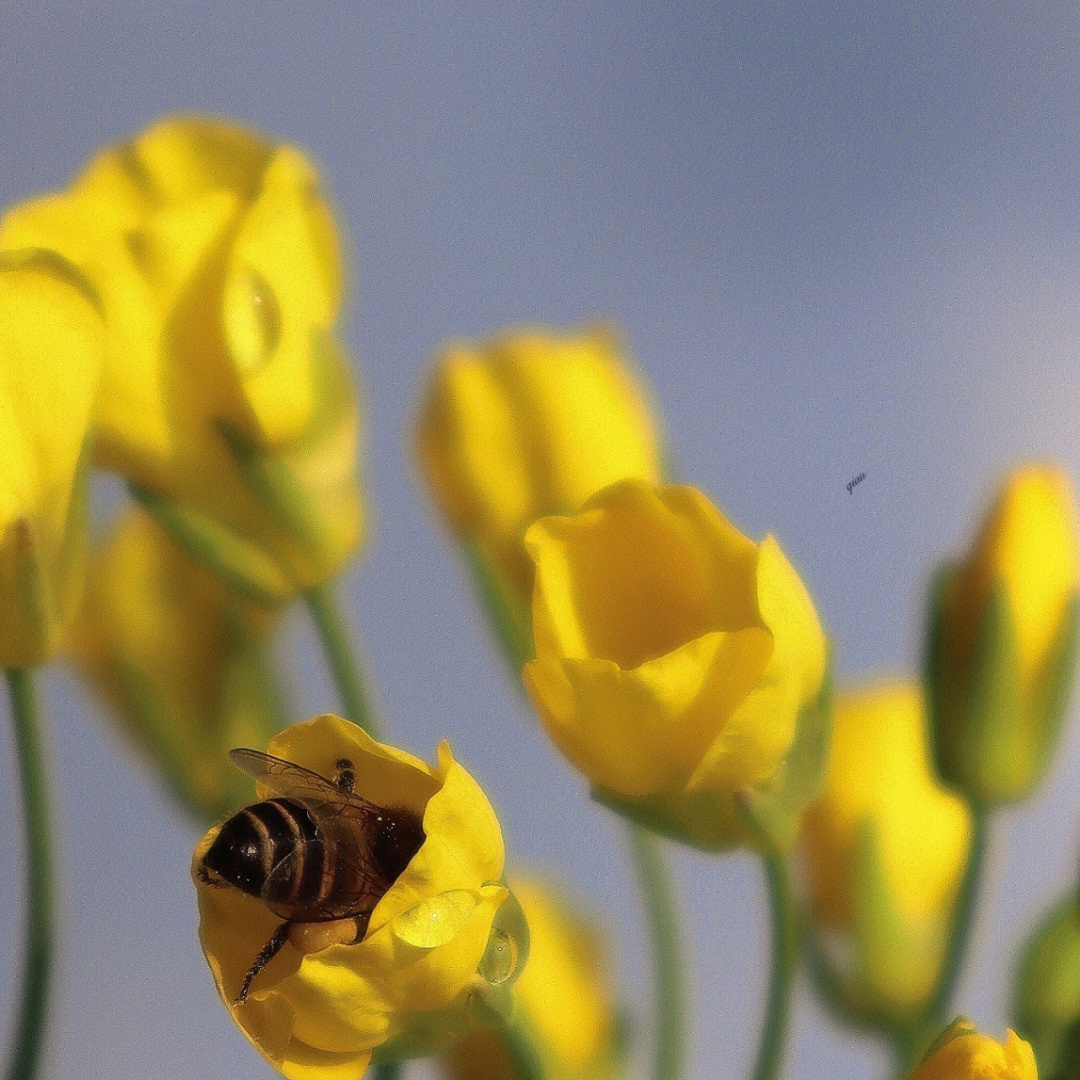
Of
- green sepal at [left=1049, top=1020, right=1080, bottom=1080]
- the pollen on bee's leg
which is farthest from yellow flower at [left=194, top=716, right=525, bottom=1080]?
green sepal at [left=1049, top=1020, right=1080, bottom=1080]

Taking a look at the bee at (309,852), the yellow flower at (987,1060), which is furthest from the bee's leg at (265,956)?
the yellow flower at (987,1060)

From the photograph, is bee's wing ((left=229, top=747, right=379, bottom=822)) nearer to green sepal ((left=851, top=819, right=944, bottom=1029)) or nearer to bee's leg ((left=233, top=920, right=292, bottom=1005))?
bee's leg ((left=233, top=920, right=292, bottom=1005))

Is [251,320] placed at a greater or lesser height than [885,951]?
greater

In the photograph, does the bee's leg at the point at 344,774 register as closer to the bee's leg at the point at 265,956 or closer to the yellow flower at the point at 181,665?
the bee's leg at the point at 265,956

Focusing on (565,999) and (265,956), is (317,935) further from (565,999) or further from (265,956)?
(565,999)

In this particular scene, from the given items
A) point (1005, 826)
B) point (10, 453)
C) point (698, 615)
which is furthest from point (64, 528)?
point (1005, 826)

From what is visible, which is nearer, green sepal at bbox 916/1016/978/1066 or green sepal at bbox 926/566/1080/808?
green sepal at bbox 916/1016/978/1066

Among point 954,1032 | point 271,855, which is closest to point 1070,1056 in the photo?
point 954,1032

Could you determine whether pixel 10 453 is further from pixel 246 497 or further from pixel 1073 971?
pixel 1073 971
